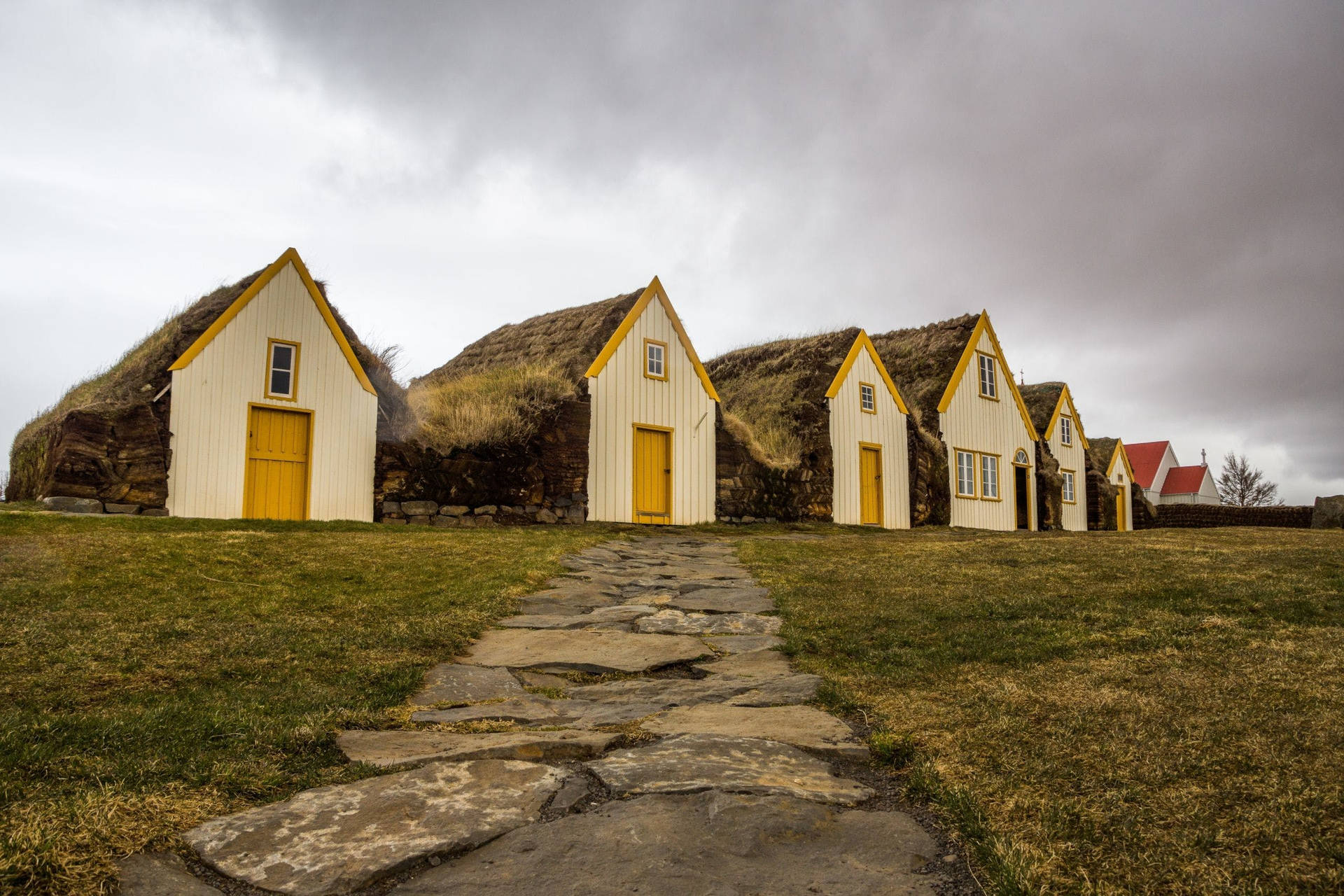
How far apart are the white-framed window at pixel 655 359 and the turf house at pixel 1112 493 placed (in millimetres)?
20219

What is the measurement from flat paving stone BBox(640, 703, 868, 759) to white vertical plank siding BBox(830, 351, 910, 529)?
20291 millimetres

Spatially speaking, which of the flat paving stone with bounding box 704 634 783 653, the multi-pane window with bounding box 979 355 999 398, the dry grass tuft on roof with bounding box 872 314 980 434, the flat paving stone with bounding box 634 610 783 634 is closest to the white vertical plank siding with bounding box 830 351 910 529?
the dry grass tuft on roof with bounding box 872 314 980 434

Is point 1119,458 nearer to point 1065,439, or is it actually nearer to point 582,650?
point 1065,439

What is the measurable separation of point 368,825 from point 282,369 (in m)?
17.3

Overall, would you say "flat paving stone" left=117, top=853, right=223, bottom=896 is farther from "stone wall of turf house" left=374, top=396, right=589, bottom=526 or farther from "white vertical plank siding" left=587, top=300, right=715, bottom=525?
"white vertical plank siding" left=587, top=300, right=715, bottom=525

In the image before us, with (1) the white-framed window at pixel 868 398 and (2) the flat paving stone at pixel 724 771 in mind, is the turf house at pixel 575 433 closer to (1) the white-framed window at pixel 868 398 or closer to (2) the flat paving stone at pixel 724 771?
(1) the white-framed window at pixel 868 398

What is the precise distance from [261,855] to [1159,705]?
4225mm

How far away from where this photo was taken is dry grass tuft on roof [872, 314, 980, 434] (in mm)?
28594

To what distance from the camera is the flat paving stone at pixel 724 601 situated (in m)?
9.08

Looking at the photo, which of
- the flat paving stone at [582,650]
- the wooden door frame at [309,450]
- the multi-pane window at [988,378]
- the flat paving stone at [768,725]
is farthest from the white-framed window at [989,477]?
the flat paving stone at [768,725]

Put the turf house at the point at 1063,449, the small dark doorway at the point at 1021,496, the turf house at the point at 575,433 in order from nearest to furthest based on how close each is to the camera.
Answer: the turf house at the point at 575,433 → the small dark doorway at the point at 1021,496 → the turf house at the point at 1063,449

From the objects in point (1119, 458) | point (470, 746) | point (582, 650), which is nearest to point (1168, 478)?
point (1119, 458)

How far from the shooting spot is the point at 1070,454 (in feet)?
113

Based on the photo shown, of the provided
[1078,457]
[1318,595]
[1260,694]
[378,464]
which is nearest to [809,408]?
[378,464]
